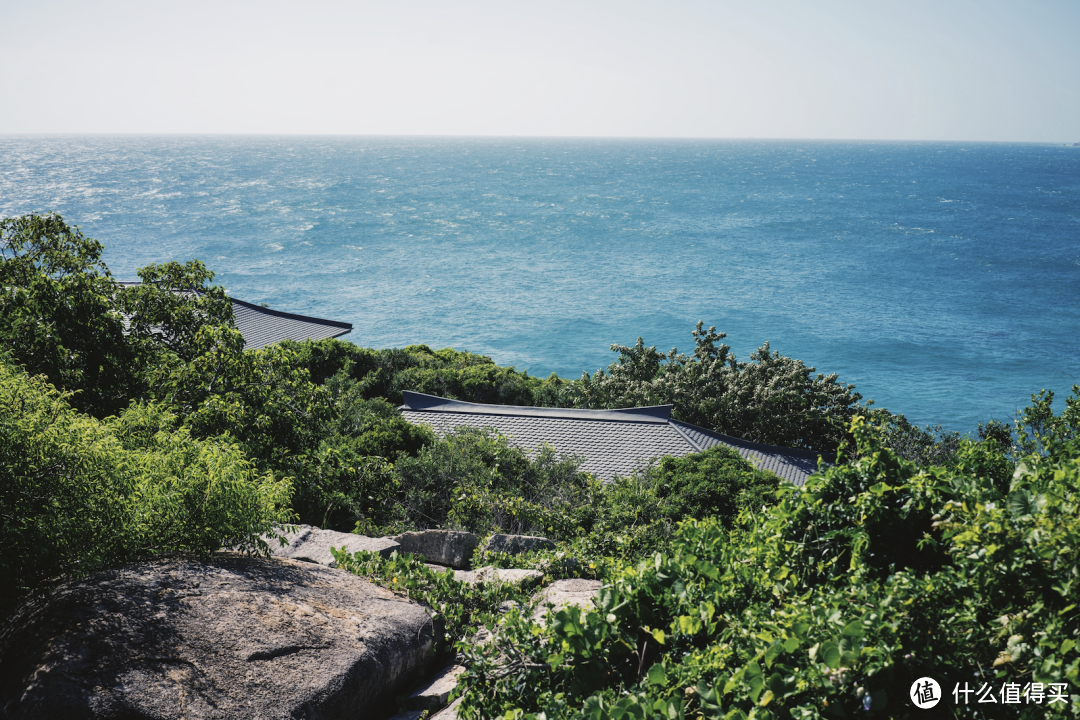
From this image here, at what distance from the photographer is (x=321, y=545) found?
37.8 feet

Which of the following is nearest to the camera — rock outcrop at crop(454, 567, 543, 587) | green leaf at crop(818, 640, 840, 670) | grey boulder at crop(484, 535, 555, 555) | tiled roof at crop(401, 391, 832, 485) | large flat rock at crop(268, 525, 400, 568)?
green leaf at crop(818, 640, 840, 670)

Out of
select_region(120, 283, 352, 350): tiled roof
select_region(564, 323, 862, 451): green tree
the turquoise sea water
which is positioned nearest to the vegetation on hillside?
select_region(564, 323, 862, 451): green tree

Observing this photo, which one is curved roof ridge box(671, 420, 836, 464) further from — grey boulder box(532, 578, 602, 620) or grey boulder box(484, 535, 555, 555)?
grey boulder box(532, 578, 602, 620)

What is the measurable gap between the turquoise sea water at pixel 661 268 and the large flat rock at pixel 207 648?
57357mm

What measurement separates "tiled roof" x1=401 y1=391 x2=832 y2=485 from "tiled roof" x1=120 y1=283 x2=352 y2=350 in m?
12.1

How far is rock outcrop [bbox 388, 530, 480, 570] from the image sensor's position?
38.7 feet

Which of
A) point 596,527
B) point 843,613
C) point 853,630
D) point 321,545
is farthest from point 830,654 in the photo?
point 596,527

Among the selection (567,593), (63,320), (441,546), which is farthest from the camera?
(63,320)

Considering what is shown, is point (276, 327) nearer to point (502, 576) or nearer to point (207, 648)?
point (502, 576)

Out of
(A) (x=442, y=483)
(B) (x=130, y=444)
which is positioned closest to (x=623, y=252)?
(A) (x=442, y=483)

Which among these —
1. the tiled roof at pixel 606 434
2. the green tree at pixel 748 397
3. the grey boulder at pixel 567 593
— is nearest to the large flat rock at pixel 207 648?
the grey boulder at pixel 567 593

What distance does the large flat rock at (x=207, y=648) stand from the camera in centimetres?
614

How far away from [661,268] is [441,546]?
9532 cm

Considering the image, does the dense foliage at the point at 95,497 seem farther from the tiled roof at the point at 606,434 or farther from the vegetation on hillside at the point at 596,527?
the tiled roof at the point at 606,434
